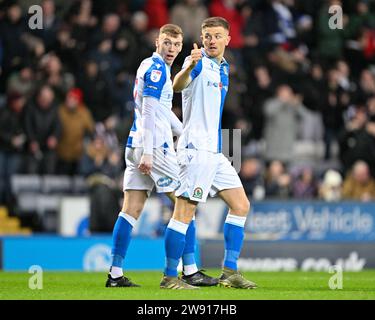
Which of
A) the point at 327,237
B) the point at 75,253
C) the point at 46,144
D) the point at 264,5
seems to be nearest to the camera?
the point at 75,253

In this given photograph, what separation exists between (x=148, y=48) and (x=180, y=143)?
32.5 ft

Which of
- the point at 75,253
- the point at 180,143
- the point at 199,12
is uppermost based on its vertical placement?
the point at 199,12

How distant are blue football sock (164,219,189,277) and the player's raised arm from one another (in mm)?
1228

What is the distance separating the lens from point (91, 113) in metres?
18.7

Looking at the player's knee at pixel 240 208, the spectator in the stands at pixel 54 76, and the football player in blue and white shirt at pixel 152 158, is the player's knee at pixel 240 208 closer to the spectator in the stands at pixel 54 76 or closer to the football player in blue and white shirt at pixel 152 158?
the football player in blue and white shirt at pixel 152 158

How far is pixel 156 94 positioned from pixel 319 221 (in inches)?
300

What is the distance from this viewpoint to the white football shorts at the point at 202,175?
965 cm

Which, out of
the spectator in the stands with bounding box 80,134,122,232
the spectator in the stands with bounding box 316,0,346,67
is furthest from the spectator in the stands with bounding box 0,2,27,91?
the spectator in the stands with bounding box 316,0,346,67

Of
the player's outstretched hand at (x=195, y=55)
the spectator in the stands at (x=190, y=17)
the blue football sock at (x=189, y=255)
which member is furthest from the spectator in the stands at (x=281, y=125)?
the player's outstretched hand at (x=195, y=55)

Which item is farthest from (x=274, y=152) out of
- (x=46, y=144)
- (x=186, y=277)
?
(x=186, y=277)

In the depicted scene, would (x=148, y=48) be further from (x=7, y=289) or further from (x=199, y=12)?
(x=7, y=289)

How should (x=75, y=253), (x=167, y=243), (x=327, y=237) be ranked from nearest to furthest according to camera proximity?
(x=167, y=243)
(x=75, y=253)
(x=327, y=237)

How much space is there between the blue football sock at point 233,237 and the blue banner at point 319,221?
678cm

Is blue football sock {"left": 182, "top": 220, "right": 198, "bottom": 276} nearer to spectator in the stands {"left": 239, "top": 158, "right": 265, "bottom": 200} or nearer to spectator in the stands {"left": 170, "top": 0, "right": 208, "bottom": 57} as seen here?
spectator in the stands {"left": 239, "top": 158, "right": 265, "bottom": 200}
